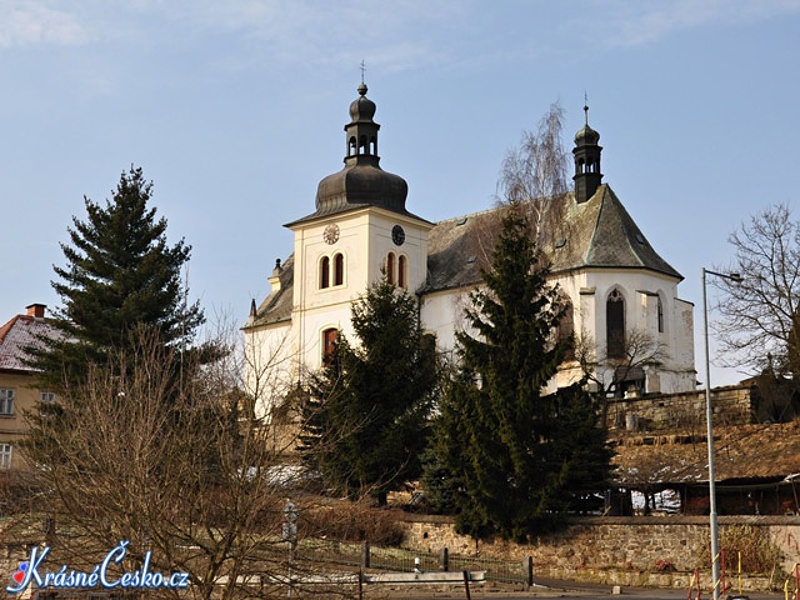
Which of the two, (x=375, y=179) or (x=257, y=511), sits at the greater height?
(x=375, y=179)

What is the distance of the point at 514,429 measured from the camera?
2920 cm

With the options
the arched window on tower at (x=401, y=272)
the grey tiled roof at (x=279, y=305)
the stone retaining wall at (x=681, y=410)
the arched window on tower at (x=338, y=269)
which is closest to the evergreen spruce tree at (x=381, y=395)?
the stone retaining wall at (x=681, y=410)

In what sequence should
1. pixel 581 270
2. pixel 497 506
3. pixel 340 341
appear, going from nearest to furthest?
1. pixel 497 506
2. pixel 340 341
3. pixel 581 270

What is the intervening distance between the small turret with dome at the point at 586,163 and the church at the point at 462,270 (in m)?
0.05

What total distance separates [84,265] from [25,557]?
2050cm

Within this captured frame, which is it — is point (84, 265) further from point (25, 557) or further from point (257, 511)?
point (257, 511)

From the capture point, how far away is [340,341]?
3566 cm

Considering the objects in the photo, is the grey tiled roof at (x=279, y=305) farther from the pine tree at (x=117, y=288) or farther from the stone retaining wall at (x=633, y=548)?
the stone retaining wall at (x=633, y=548)

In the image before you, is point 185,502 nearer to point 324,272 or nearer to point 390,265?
point 390,265

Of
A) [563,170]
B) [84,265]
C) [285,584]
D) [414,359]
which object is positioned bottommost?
[285,584]

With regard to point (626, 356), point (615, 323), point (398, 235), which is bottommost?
point (626, 356)

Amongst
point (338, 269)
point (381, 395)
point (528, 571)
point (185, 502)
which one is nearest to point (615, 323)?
point (338, 269)

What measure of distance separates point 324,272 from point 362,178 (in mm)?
4762

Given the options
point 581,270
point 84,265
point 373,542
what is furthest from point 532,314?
point 581,270
